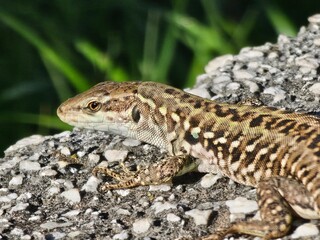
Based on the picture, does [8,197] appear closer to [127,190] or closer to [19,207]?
[19,207]

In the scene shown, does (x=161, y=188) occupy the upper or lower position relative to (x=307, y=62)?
lower

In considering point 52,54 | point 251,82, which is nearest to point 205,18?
point 52,54

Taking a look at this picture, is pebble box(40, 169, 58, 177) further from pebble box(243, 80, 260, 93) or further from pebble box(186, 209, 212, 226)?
pebble box(243, 80, 260, 93)

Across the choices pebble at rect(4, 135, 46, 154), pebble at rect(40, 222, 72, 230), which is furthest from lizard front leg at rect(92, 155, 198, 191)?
pebble at rect(4, 135, 46, 154)

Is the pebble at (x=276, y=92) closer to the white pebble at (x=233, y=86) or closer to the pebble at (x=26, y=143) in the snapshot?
the white pebble at (x=233, y=86)

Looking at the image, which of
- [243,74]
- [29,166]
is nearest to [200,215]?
[29,166]
